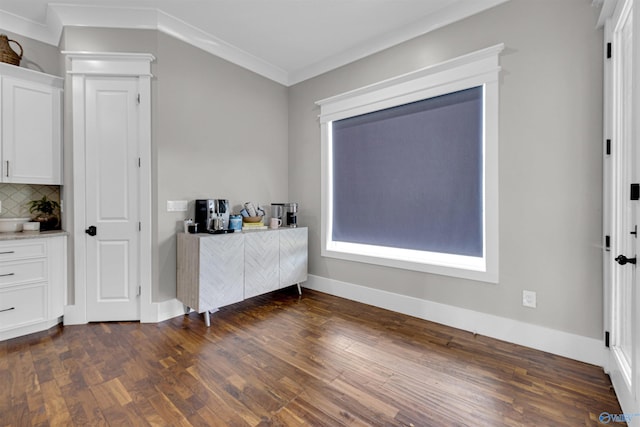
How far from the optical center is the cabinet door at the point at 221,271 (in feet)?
8.99

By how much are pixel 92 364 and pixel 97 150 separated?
6.33 feet

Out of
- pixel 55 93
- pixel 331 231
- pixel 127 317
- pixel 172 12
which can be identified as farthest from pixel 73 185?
pixel 331 231

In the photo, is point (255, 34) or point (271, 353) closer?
point (271, 353)

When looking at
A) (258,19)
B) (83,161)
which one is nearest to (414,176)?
(258,19)

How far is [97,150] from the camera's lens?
2785mm

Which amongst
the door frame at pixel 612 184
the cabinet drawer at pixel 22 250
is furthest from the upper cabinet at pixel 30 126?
the door frame at pixel 612 184

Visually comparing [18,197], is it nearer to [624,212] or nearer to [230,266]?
[230,266]

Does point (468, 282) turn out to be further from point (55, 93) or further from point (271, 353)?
point (55, 93)

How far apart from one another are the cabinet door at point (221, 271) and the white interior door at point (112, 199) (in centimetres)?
73

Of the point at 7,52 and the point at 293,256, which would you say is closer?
the point at 7,52

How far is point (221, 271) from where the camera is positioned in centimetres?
288

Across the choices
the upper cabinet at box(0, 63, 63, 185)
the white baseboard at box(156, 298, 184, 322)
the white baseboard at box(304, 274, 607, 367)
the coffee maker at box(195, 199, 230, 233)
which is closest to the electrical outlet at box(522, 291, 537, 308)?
the white baseboard at box(304, 274, 607, 367)

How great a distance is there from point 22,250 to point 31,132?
1.12m

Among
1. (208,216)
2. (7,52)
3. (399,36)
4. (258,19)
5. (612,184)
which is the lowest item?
(208,216)
